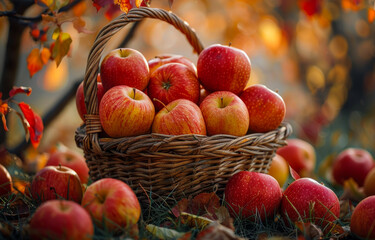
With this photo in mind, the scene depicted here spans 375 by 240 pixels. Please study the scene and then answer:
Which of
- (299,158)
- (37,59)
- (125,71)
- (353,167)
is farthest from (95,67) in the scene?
(353,167)

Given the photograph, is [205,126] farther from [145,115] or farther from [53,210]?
[53,210]

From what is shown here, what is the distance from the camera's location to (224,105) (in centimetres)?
155

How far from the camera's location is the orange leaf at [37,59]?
5.93 feet

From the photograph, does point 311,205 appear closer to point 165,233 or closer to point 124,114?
point 165,233

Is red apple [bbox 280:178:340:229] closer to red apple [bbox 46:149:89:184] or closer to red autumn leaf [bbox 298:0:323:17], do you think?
red apple [bbox 46:149:89:184]

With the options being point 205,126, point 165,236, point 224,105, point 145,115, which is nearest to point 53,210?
point 165,236

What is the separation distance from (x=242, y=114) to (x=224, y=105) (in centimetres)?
10

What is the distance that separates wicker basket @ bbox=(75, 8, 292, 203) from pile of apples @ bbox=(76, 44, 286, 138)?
0.07 meters

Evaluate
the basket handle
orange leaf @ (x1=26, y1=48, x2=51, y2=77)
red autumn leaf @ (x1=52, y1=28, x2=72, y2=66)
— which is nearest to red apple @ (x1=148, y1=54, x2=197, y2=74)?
the basket handle

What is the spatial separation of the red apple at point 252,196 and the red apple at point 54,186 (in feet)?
2.01

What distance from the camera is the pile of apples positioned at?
1431 millimetres

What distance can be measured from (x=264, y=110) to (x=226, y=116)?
0.71ft

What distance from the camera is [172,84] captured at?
5.27ft

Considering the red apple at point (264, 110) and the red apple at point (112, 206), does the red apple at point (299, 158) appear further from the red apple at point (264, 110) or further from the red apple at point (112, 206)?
the red apple at point (112, 206)
